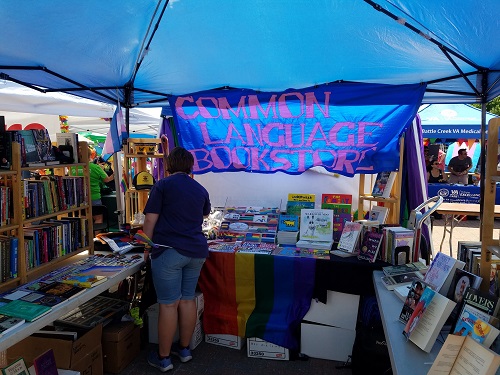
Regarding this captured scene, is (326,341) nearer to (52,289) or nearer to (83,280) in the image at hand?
(83,280)

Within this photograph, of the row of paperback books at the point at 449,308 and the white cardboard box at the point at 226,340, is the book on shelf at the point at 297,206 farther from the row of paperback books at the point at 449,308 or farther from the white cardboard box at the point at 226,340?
the row of paperback books at the point at 449,308

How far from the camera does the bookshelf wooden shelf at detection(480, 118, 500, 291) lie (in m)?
1.96

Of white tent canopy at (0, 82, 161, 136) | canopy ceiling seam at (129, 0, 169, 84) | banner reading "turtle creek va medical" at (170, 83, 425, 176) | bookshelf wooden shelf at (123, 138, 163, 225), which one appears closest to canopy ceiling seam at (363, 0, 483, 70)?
banner reading "turtle creek va medical" at (170, 83, 425, 176)

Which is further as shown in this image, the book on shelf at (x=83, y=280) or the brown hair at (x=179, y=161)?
the brown hair at (x=179, y=161)

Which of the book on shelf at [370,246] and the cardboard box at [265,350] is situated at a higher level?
the book on shelf at [370,246]

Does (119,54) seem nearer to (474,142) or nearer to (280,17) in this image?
(280,17)

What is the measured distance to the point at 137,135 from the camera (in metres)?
10.0

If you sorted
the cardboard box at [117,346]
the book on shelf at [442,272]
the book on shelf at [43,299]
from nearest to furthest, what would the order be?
1. the book on shelf at [442,272]
2. the book on shelf at [43,299]
3. the cardboard box at [117,346]

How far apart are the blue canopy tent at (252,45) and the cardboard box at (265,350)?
2.08m

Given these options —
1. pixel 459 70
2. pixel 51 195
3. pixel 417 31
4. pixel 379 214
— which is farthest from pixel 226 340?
pixel 459 70

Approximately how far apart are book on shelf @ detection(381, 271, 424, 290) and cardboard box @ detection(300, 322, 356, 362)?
1.97ft

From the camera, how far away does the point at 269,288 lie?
3.16 metres

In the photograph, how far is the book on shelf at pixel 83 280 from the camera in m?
2.44

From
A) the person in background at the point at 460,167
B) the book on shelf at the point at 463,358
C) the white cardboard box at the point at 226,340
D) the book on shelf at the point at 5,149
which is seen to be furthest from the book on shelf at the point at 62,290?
the person in background at the point at 460,167
